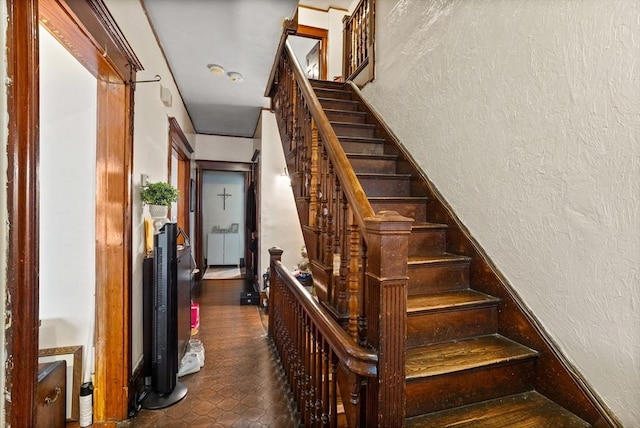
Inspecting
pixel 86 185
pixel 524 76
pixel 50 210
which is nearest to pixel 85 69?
pixel 86 185

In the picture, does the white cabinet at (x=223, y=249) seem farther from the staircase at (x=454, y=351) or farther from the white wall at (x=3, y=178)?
the white wall at (x=3, y=178)

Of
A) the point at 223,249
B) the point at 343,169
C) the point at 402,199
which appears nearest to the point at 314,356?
the point at 343,169

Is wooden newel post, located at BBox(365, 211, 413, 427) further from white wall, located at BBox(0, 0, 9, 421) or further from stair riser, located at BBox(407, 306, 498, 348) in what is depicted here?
white wall, located at BBox(0, 0, 9, 421)

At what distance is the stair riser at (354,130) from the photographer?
2.79m

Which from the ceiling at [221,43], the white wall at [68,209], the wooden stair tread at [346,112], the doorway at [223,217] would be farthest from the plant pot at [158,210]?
the doorway at [223,217]

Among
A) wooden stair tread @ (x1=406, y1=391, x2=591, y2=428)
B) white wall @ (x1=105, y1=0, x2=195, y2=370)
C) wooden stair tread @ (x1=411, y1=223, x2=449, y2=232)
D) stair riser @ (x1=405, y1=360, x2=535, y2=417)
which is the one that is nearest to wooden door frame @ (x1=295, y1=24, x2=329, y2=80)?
white wall @ (x1=105, y1=0, x2=195, y2=370)

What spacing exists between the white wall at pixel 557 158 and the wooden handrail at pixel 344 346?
951 mm

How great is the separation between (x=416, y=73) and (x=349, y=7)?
252 cm

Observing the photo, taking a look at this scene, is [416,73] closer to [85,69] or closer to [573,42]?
[573,42]

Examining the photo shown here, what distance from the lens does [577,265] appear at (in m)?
1.28

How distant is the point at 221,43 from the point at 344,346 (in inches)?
119

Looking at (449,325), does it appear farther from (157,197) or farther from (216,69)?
(216,69)

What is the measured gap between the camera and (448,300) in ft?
5.33

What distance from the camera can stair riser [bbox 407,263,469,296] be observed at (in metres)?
1.74
